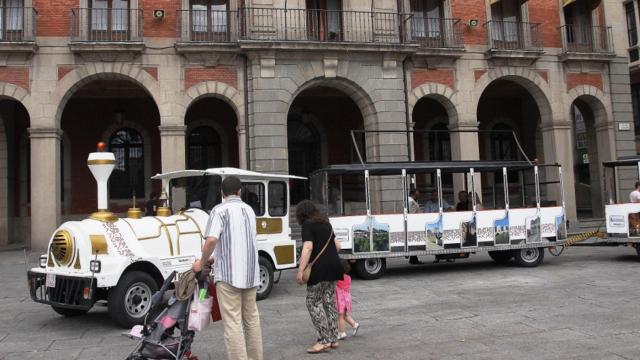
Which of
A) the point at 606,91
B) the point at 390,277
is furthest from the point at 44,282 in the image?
the point at 606,91

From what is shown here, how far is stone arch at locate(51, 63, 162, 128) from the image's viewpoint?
16.6 meters

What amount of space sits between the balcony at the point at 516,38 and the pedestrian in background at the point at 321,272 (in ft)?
52.0

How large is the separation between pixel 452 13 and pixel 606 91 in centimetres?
720

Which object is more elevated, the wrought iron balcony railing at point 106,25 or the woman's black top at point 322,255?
the wrought iron balcony railing at point 106,25

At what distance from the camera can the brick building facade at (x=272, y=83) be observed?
54.7 ft

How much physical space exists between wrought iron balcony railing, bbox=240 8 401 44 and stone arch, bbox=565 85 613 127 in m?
7.58

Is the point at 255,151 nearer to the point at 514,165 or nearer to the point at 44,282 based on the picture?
the point at 514,165

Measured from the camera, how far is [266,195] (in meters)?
10.0

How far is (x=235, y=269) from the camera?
16.4 feet

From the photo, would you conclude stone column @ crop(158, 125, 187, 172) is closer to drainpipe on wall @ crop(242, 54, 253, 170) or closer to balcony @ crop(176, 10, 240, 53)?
drainpipe on wall @ crop(242, 54, 253, 170)

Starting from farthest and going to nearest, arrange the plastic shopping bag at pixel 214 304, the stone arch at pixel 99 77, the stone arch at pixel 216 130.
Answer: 1. the stone arch at pixel 216 130
2. the stone arch at pixel 99 77
3. the plastic shopping bag at pixel 214 304

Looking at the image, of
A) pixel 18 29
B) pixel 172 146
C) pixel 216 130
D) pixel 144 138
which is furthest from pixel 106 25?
pixel 216 130

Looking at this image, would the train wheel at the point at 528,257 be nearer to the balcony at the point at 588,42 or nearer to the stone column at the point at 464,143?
the stone column at the point at 464,143

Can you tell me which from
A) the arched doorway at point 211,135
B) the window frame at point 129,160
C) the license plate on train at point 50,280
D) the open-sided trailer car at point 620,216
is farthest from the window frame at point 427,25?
the license plate on train at point 50,280
